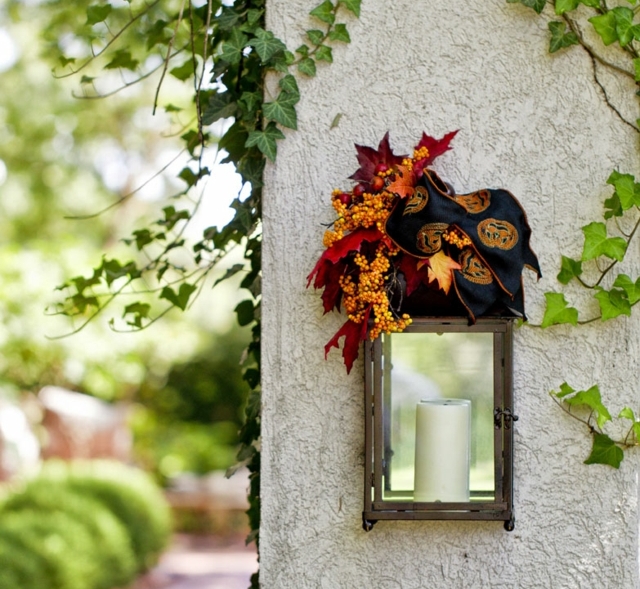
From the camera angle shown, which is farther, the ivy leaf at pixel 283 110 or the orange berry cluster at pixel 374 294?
the ivy leaf at pixel 283 110

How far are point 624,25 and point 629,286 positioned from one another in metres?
0.57

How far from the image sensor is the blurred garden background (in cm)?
611

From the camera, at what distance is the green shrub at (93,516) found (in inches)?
231

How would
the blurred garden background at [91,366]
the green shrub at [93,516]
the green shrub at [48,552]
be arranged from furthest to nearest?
the blurred garden background at [91,366], the green shrub at [93,516], the green shrub at [48,552]

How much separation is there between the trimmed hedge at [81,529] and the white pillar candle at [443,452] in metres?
3.99

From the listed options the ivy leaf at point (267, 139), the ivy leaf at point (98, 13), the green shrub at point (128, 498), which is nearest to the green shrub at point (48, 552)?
the green shrub at point (128, 498)

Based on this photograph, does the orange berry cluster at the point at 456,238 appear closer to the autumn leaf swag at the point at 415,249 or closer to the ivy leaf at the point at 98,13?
the autumn leaf swag at the point at 415,249

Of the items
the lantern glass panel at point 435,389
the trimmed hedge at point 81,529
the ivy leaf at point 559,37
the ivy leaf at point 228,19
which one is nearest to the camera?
the lantern glass panel at point 435,389

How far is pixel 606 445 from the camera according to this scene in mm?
1646

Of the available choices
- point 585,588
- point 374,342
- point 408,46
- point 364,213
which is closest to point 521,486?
point 585,588

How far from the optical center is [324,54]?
1.71m

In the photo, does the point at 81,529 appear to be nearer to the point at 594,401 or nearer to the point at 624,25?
the point at 594,401

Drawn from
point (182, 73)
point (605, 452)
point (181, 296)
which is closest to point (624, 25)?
point (605, 452)

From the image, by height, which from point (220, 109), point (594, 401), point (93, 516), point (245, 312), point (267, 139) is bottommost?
point (93, 516)
